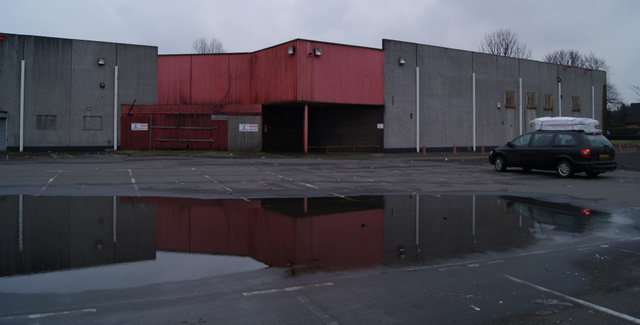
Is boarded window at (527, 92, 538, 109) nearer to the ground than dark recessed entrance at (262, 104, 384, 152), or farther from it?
farther from it

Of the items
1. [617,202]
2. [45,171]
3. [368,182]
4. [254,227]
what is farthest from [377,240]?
[45,171]

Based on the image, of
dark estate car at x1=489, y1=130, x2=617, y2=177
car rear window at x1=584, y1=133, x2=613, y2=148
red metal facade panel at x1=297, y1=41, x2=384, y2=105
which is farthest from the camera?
red metal facade panel at x1=297, y1=41, x2=384, y2=105

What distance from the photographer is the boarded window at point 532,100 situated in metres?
43.8

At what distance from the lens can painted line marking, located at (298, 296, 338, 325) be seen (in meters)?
4.43

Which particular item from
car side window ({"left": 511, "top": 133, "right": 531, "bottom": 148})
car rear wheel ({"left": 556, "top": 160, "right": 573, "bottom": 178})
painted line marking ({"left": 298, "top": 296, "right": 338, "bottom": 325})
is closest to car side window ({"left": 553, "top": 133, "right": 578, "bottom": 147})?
car rear wheel ({"left": 556, "top": 160, "right": 573, "bottom": 178})

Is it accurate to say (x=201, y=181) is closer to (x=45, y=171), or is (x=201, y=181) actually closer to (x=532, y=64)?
(x=45, y=171)

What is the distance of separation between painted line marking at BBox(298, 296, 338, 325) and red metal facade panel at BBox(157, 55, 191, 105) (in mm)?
33211

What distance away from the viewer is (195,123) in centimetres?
3416

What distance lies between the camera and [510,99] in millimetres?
42688

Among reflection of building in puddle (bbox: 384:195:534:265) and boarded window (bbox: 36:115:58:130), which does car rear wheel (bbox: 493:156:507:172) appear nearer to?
reflection of building in puddle (bbox: 384:195:534:265)

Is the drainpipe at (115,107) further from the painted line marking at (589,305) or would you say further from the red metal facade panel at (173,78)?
the painted line marking at (589,305)

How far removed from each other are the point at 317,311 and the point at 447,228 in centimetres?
461

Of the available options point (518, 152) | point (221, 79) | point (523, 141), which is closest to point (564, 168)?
point (518, 152)

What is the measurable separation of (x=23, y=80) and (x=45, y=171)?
18379 millimetres
